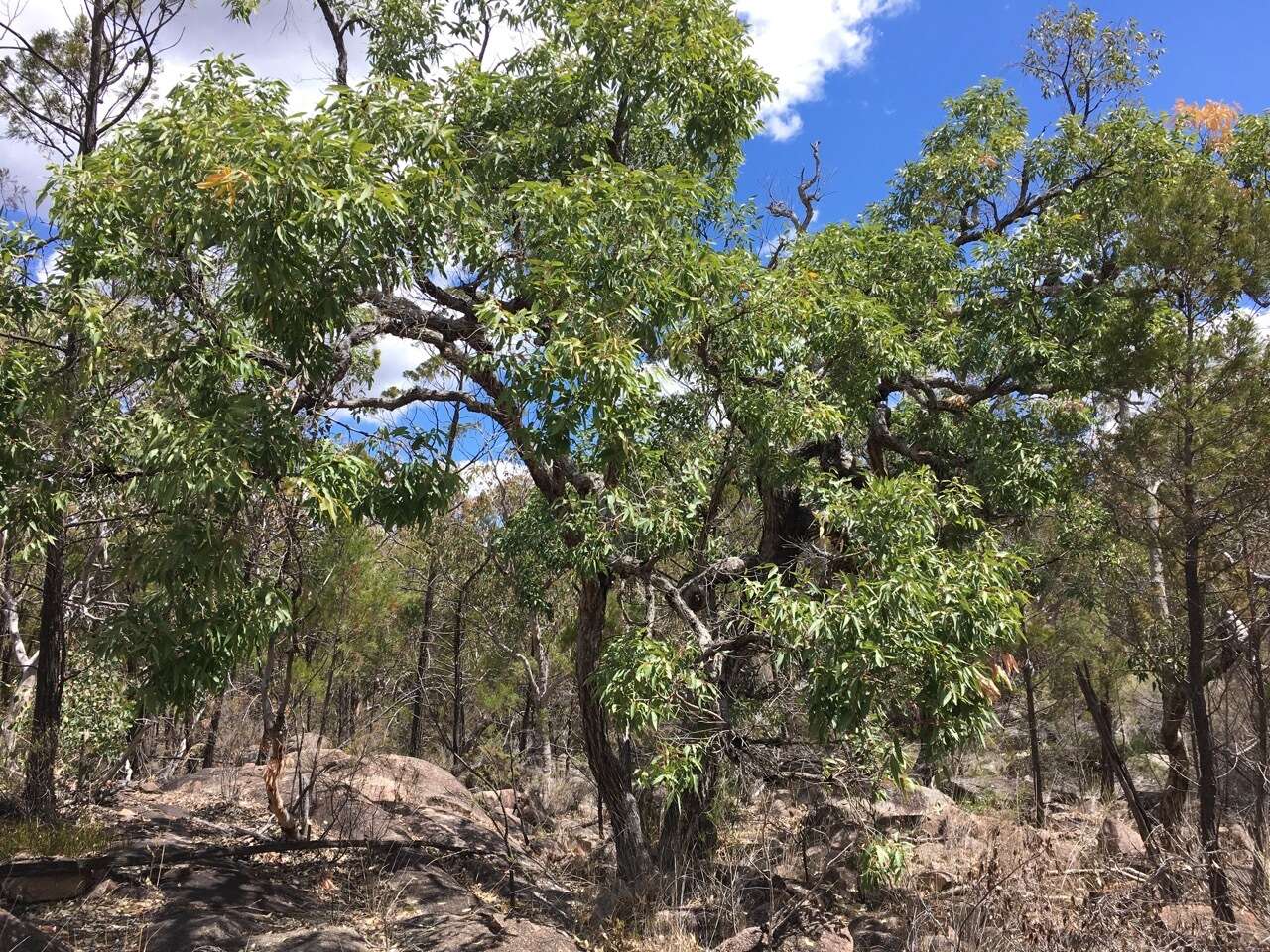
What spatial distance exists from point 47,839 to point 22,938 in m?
2.89

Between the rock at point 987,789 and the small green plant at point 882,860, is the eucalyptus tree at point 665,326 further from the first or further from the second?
the rock at point 987,789

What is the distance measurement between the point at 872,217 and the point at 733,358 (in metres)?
4.50

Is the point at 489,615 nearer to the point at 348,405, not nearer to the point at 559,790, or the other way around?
the point at 559,790

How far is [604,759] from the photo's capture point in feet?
25.0

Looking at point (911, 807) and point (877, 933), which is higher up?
point (911, 807)

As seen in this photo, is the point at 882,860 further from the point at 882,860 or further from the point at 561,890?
the point at 561,890

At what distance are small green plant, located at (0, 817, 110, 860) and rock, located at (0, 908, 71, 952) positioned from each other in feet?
7.20

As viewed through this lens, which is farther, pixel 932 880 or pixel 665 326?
pixel 932 880

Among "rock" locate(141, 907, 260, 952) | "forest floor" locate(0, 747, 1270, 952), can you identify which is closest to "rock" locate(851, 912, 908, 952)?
"forest floor" locate(0, 747, 1270, 952)

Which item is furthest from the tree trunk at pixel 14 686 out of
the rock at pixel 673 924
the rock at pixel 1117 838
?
the rock at pixel 1117 838

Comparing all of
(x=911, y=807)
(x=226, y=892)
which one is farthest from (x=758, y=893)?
(x=226, y=892)

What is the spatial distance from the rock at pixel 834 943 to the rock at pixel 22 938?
4825mm

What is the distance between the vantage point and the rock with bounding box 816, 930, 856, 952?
6496 millimetres

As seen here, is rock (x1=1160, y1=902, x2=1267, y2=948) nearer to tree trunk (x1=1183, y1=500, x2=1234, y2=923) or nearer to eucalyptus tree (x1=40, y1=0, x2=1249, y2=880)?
tree trunk (x1=1183, y1=500, x2=1234, y2=923)
